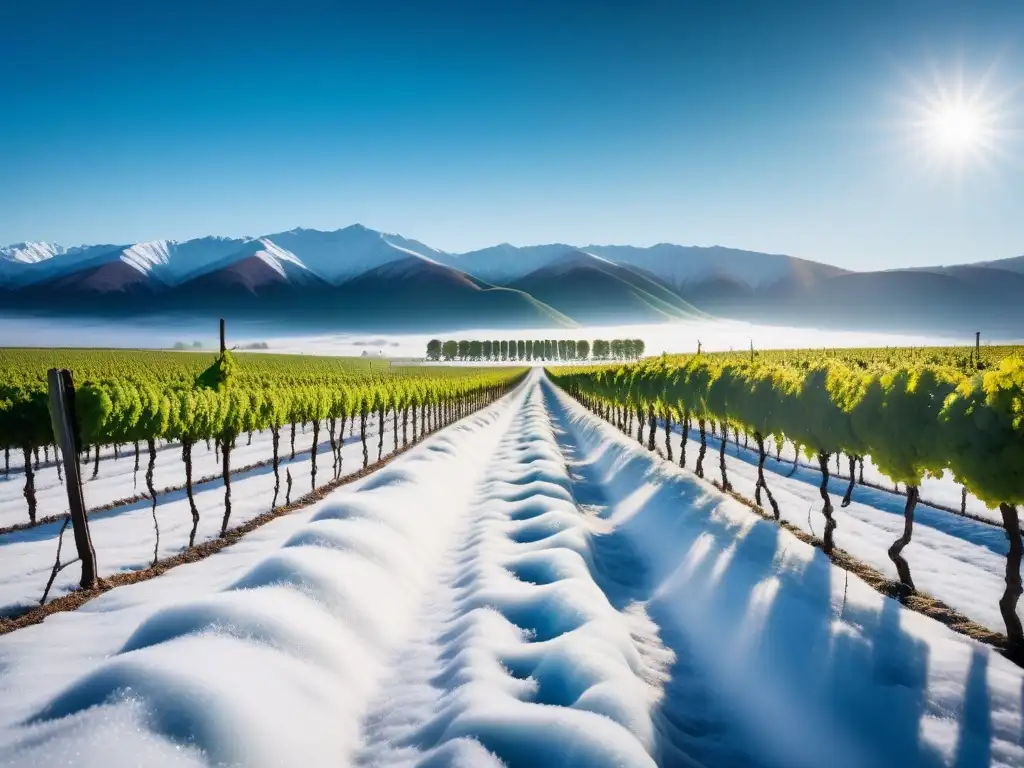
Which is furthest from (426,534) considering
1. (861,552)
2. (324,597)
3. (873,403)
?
(861,552)

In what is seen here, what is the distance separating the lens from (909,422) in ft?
40.6

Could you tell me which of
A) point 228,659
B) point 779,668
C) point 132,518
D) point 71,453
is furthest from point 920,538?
point 132,518

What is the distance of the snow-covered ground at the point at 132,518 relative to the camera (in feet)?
46.1

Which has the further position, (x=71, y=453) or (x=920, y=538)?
(x=920, y=538)

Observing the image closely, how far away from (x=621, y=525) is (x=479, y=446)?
1418 centimetres

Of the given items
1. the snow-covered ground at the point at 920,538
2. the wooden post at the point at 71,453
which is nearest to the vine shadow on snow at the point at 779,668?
the snow-covered ground at the point at 920,538

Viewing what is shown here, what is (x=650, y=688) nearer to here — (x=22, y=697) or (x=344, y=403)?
(x=22, y=697)

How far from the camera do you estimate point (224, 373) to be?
23.0m

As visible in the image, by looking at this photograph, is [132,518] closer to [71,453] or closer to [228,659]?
[71,453]

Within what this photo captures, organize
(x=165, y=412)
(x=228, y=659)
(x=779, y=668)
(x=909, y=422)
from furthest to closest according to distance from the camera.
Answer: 1. (x=165, y=412)
2. (x=909, y=422)
3. (x=779, y=668)
4. (x=228, y=659)

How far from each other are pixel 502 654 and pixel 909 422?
10.2m

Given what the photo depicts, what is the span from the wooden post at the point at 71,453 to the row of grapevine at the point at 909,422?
58.8 ft

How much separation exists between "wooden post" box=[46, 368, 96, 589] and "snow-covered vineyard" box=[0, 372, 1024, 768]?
150 cm

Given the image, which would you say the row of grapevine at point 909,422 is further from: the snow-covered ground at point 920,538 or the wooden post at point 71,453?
the wooden post at point 71,453
